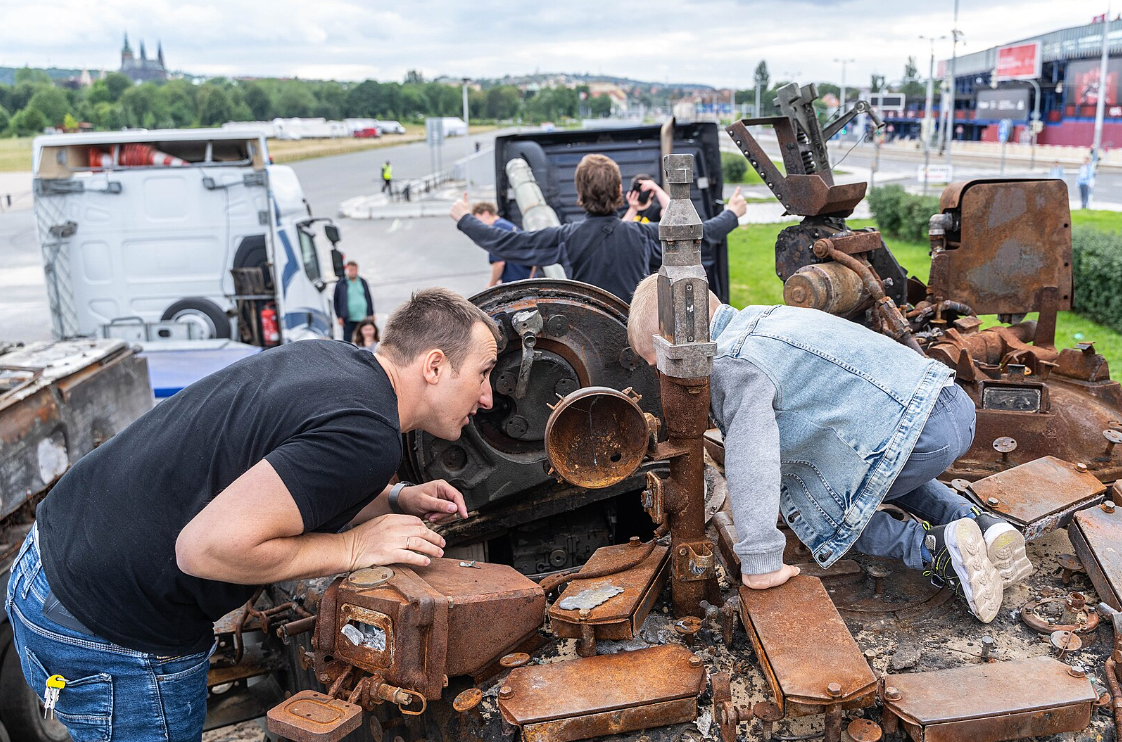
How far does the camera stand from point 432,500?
9.52ft

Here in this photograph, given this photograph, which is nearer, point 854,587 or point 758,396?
point 758,396

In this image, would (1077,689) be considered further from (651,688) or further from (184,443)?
(184,443)

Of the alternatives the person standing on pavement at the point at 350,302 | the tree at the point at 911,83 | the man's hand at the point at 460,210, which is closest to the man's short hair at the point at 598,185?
the man's hand at the point at 460,210

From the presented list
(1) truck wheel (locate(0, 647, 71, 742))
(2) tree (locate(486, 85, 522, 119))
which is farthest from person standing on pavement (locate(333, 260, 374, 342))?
(2) tree (locate(486, 85, 522, 119))

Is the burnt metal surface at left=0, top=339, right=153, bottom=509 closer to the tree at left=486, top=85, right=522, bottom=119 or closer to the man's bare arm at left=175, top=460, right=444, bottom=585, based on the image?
the man's bare arm at left=175, top=460, right=444, bottom=585

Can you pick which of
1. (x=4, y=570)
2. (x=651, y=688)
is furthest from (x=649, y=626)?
(x=4, y=570)

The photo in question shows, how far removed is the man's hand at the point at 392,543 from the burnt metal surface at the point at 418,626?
2.0 inches

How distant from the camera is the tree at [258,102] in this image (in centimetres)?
8962

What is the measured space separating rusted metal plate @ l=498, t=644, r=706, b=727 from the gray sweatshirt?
355mm

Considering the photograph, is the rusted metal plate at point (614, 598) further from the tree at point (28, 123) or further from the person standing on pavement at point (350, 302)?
the tree at point (28, 123)

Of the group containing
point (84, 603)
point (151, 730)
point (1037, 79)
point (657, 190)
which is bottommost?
point (151, 730)

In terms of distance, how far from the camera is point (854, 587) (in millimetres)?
3078

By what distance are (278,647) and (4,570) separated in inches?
52.7

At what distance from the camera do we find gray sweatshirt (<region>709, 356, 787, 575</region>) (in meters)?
2.62
